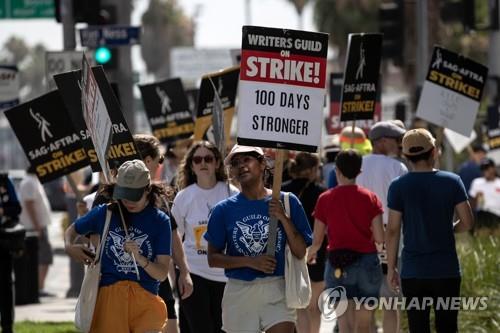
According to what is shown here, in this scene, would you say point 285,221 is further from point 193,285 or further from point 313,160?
point 313,160

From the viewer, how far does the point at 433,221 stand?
10164 millimetres

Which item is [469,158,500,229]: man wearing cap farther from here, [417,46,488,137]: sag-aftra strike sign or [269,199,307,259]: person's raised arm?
[269,199,307,259]: person's raised arm

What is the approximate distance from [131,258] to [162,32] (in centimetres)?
11462

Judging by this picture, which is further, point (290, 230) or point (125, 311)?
point (290, 230)

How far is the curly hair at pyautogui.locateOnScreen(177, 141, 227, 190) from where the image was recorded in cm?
1130

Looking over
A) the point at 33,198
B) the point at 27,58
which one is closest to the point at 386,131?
the point at 33,198

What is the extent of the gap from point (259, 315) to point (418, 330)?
5.36 ft

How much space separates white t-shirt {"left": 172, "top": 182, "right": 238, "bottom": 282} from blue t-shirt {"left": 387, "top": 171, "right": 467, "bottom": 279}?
1507mm

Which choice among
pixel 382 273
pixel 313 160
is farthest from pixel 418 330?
pixel 313 160

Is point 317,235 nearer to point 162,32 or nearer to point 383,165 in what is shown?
point 383,165

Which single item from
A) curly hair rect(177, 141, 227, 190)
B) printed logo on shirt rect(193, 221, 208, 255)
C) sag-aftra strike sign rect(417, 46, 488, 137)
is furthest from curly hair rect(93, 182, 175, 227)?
sag-aftra strike sign rect(417, 46, 488, 137)

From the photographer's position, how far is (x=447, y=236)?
10.2m

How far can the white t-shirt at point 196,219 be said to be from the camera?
11016 millimetres

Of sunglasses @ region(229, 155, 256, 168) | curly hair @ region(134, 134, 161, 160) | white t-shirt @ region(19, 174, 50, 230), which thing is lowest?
white t-shirt @ region(19, 174, 50, 230)
